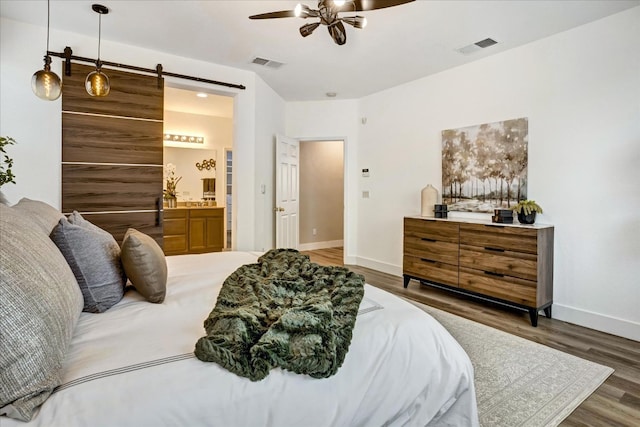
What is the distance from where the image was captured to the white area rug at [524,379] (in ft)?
6.11

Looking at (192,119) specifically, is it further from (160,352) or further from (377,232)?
(160,352)

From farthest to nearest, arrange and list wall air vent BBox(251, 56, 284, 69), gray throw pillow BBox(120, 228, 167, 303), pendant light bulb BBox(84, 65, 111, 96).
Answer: wall air vent BBox(251, 56, 284, 69) < pendant light bulb BBox(84, 65, 111, 96) < gray throw pillow BBox(120, 228, 167, 303)

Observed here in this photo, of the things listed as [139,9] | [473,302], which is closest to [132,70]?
[139,9]

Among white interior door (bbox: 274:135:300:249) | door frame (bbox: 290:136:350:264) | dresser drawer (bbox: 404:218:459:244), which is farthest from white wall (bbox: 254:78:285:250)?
dresser drawer (bbox: 404:218:459:244)

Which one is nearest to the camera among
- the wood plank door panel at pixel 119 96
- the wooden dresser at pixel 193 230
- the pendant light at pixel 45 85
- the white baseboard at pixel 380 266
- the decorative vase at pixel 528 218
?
the pendant light at pixel 45 85

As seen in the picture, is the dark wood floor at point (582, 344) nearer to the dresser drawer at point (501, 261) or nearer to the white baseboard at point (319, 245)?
the dresser drawer at point (501, 261)

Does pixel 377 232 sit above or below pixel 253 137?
below

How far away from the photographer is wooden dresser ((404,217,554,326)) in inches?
125

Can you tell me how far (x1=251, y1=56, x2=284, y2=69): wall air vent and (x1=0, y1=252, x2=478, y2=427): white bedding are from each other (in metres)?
3.33

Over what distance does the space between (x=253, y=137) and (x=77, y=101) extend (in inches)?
75.6

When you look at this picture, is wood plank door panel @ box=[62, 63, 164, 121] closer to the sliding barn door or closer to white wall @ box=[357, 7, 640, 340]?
the sliding barn door

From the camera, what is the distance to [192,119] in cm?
679

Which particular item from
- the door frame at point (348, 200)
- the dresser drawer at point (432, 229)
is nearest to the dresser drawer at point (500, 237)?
the dresser drawer at point (432, 229)

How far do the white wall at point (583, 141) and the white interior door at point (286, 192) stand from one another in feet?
8.32
